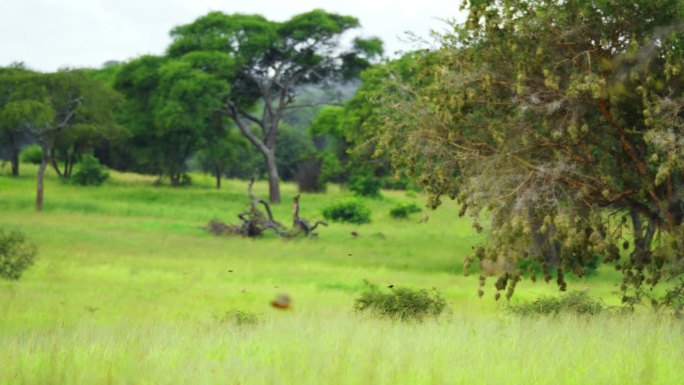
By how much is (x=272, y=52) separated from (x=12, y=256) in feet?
142

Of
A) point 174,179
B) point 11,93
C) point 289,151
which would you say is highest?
point 11,93

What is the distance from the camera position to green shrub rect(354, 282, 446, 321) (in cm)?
1612

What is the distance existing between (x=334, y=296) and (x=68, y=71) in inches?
1587

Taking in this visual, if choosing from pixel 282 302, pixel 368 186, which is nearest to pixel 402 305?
pixel 282 302

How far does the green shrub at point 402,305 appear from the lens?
16125 millimetres

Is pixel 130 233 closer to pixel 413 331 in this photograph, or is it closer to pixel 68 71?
pixel 68 71

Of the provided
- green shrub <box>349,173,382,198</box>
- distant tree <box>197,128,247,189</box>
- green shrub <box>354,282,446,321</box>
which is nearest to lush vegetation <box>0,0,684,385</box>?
green shrub <box>354,282,446,321</box>

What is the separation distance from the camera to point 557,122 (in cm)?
1571

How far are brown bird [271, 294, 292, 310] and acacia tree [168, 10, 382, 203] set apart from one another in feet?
137

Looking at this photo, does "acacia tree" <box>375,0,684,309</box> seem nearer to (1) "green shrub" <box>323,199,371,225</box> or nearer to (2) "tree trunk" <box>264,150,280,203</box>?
(1) "green shrub" <box>323,199,371,225</box>

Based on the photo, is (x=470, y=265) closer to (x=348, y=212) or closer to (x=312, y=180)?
(x=348, y=212)

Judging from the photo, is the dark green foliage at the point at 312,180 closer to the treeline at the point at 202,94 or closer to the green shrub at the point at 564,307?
the treeline at the point at 202,94

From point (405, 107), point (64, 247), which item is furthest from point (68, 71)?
point (405, 107)

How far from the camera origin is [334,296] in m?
23.5
